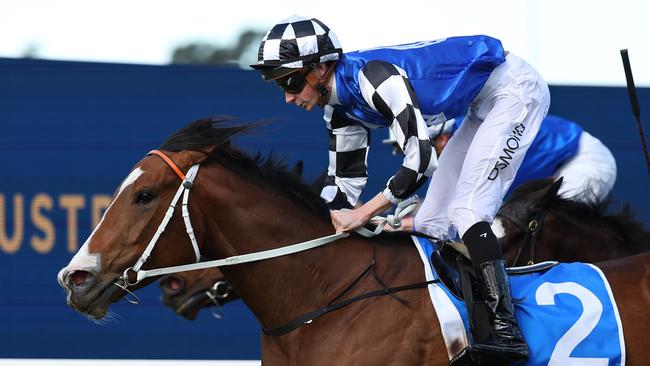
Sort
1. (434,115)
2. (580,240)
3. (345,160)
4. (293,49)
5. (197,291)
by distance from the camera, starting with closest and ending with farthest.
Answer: (293,49) → (434,115) → (345,160) → (197,291) → (580,240)

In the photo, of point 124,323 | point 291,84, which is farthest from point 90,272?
point 124,323

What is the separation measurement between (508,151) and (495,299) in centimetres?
50

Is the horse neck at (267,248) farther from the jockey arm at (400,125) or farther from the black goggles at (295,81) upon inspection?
the black goggles at (295,81)

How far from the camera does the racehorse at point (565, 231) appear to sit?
15.6 ft

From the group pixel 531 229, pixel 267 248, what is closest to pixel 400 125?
pixel 267 248

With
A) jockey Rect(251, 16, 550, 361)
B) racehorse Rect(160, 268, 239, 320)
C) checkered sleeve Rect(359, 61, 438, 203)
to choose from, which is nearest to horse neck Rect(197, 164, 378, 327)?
jockey Rect(251, 16, 550, 361)

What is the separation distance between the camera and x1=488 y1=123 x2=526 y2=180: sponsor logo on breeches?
10.9 feet

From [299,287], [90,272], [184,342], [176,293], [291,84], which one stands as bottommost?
[184,342]

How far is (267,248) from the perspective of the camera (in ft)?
10.6

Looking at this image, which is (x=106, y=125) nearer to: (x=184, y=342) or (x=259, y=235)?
(x=184, y=342)

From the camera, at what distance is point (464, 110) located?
3.51 m

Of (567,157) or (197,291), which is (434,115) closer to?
(197,291)

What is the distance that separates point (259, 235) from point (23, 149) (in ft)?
8.34

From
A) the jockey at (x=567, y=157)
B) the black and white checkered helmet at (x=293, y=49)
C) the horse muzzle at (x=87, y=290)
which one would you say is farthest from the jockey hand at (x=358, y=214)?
the jockey at (x=567, y=157)
